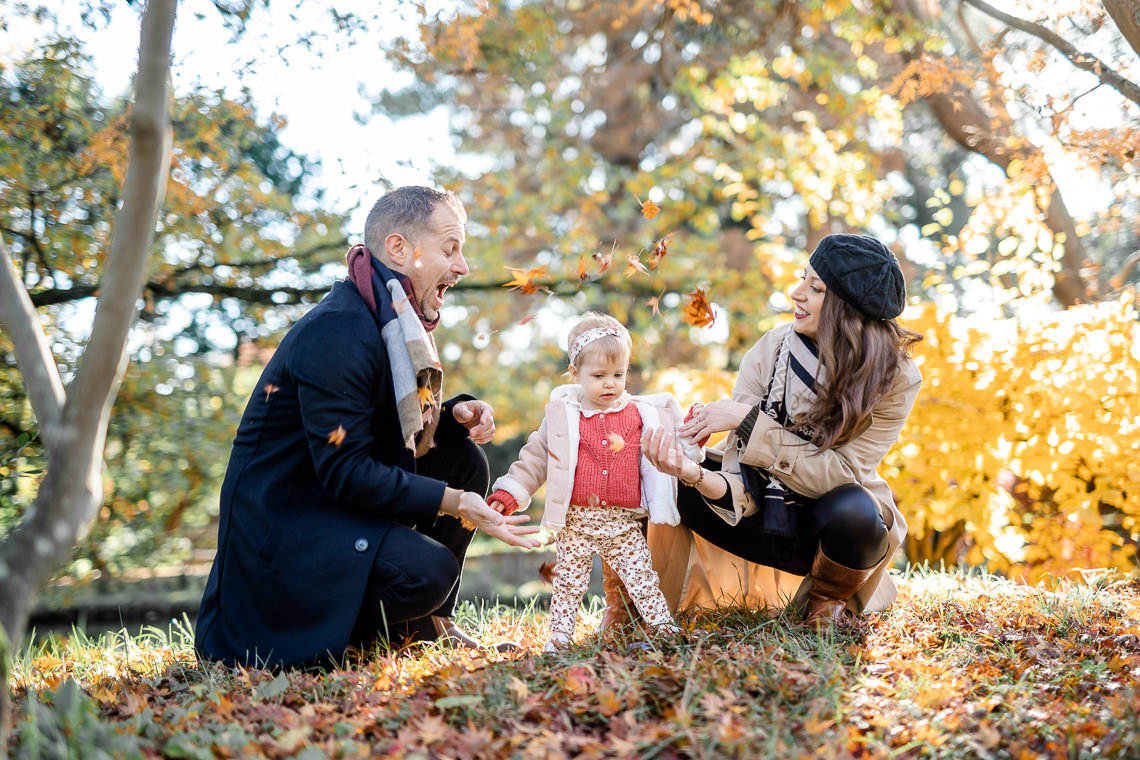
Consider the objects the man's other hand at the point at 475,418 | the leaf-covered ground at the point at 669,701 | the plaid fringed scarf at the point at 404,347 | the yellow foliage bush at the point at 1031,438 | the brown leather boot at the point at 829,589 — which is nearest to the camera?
the leaf-covered ground at the point at 669,701

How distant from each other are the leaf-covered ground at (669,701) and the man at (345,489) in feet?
0.52

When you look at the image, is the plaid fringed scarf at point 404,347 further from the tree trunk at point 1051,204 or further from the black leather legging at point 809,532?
the tree trunk at point 1051,204

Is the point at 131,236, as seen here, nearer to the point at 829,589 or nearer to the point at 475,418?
the point at 475,418

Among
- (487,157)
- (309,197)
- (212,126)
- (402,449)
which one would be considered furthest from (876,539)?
(487,157)

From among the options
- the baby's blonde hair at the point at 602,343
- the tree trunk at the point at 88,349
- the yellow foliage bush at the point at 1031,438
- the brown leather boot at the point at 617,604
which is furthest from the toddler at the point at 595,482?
the yellow foliage bush at the point at 1031,438

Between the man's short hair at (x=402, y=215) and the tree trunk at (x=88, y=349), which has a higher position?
the man's short hair at (x=402, y=215)

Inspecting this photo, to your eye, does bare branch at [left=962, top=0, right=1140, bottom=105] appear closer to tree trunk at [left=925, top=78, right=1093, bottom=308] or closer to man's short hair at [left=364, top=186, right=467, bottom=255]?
man's short hair at [left=364, top=186, right=467, bottom=255]

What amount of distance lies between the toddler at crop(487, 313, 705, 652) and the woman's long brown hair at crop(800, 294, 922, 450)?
46 cm

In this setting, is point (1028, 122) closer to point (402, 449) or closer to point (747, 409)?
point (747, 409)

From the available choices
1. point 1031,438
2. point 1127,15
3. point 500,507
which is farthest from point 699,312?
point 1031,438

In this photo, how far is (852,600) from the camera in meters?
3.22

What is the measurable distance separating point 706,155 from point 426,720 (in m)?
7.80

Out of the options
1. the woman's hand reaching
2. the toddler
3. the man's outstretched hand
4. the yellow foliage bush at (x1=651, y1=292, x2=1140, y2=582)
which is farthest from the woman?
the yellow foliage bush at (x1=651, y1=292, x2=1140, y2=582)

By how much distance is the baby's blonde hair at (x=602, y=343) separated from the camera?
2.96m
